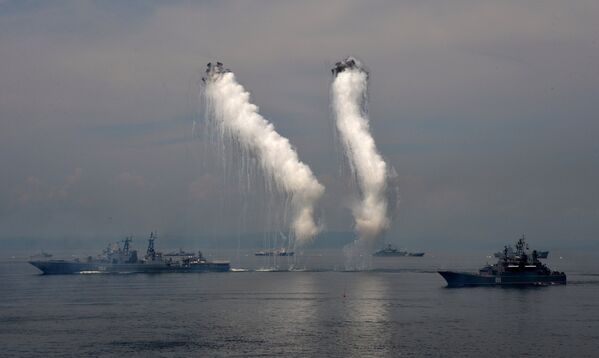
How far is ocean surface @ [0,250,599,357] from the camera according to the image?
9781 cm

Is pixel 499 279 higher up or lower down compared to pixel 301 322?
higher up

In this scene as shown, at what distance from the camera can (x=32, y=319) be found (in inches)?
5025

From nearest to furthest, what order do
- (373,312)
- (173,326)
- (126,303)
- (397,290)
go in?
1. (173,326)
2. (373,312)
3. (126,303)
4. (397,290)

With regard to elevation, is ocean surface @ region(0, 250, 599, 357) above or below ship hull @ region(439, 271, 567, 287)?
below

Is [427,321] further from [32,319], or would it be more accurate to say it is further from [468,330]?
[32,319]

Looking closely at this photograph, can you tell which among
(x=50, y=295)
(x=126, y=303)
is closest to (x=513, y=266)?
(x=126, y=303)

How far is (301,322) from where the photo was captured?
123 metres

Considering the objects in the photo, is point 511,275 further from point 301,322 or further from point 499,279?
point 301,322

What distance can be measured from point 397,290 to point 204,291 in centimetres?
4731

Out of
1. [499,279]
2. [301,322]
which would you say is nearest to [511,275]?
[499,279]

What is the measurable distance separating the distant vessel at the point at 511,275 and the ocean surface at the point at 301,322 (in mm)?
5964

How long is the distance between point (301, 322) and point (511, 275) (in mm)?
85472

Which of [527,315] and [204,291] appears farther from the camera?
[204,291]

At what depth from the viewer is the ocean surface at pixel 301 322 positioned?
97.8m
